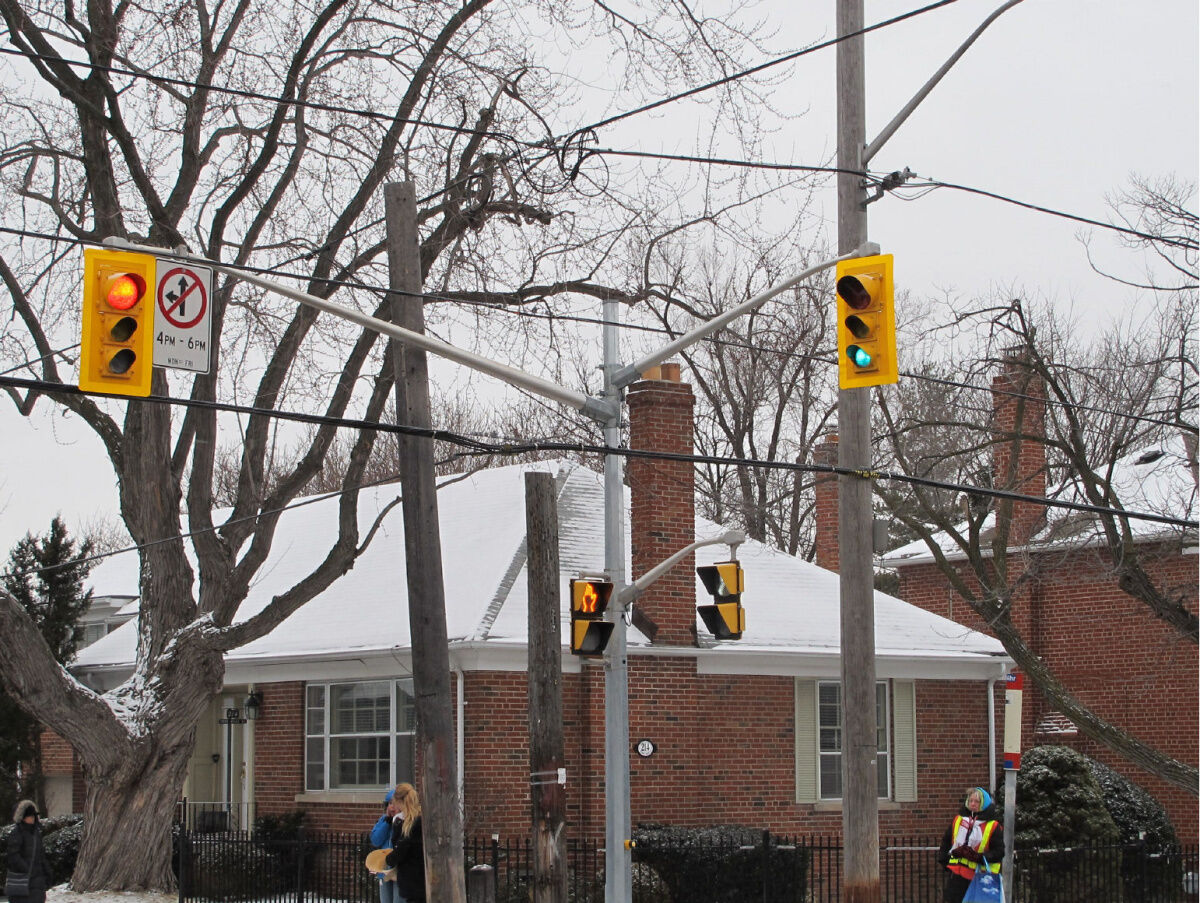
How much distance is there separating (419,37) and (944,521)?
9.78 meters

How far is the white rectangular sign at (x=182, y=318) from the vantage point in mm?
11555

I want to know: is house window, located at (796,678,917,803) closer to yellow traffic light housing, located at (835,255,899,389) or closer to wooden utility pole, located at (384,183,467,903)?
wooden utility pole, located at (384,183,467,903)

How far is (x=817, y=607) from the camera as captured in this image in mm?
24438

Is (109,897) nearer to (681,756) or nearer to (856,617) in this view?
(681,756)

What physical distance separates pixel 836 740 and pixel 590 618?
10799 millimetres

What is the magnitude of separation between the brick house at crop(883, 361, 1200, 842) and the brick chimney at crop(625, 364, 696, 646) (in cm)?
535

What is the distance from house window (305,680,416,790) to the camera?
2161cm

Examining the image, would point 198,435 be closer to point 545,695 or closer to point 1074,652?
point 545,695

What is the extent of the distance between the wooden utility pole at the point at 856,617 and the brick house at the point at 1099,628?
1100 centimetres

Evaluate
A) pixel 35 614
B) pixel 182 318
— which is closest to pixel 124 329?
pixel 182 318

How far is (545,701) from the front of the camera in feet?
51.0

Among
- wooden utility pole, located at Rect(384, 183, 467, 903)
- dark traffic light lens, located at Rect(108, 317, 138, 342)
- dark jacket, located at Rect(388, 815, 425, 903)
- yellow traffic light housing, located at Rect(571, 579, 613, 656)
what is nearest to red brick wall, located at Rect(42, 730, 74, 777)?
dark jacket, located at Rect(388, 815, 425, 903)

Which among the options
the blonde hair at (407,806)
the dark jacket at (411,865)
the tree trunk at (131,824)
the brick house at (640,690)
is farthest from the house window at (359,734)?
the dark jacket at (411,865)

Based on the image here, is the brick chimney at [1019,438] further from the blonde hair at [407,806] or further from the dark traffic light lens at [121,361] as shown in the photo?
the dark traffic light lens at [121,361]
